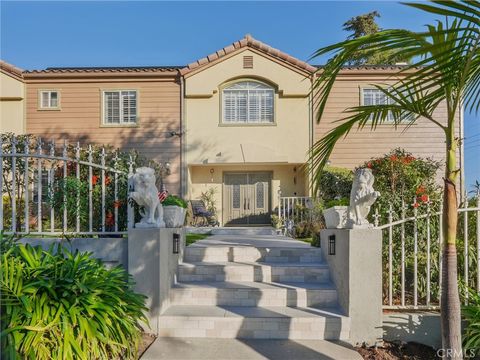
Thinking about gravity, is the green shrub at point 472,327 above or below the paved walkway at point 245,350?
above

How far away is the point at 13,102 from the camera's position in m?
17.7

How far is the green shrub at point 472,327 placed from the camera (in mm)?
5006

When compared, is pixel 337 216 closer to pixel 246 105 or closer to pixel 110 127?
pixel 246 105

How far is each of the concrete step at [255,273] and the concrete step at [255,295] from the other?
1.39 ft

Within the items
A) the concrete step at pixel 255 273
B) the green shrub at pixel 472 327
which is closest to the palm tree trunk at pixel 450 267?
the green shrub at pixel 472 327

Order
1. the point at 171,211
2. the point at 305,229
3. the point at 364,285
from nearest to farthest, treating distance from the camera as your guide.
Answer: the point at 364,285, the point at 171,211, the point at 305,229

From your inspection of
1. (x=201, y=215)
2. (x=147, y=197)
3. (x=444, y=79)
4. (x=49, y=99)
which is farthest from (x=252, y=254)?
(x=49, y=99)

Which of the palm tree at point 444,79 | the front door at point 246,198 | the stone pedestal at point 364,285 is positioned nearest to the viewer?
the palm tree at point 444,79

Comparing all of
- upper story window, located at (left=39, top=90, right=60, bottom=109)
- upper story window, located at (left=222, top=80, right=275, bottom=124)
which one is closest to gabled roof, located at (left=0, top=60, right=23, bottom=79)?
upper story window, located at (left=39, top=90, right=60, bottom=109)

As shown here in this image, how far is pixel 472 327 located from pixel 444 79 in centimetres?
365

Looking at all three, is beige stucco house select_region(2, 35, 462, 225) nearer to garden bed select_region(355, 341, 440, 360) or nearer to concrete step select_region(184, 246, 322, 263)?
concrete step select_region(184, 246, 322, 263)

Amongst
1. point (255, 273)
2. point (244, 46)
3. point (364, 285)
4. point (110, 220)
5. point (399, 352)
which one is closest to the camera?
point (399, 352)

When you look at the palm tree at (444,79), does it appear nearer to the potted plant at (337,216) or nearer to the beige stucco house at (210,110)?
the potted plant at (337,216)

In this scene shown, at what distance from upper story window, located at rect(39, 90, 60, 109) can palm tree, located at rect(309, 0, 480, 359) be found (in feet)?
55.6
